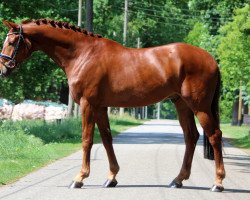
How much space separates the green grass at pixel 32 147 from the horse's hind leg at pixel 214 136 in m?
3.62

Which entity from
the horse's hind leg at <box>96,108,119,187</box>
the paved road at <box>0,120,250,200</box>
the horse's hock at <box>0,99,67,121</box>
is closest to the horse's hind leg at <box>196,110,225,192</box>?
the paved road at <box>0,120,250,200</box>

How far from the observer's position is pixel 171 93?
12.5 metres

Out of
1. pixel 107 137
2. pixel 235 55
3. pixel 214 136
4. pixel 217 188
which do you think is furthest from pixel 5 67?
pixel 235 55

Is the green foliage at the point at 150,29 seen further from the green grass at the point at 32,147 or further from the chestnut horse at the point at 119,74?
the chestnut horse at the point at 119,74

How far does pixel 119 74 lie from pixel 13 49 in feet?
5.90

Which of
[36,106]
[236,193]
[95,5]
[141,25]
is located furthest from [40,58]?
[141,25]

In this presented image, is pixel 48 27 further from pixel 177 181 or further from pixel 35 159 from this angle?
pixel 35 159

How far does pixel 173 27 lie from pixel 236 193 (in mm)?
59309

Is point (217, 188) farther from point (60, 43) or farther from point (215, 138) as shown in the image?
point (60, 43)

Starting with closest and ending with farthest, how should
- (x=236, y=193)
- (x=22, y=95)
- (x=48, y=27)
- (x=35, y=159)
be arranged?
(x=236, y=193), (x=48, y=27), (x=35, y=159), (x=22, y=95)

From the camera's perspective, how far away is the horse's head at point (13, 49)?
12.5m

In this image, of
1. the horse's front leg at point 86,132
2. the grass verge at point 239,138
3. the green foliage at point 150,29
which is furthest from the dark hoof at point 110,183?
the green foliage at point 150,29

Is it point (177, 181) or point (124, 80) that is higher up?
point (124, 80)

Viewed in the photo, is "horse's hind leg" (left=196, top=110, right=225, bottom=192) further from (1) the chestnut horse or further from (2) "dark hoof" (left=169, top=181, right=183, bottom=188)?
(2) "dark hoof" (left=169, top=181, right=183, bottom=188)
